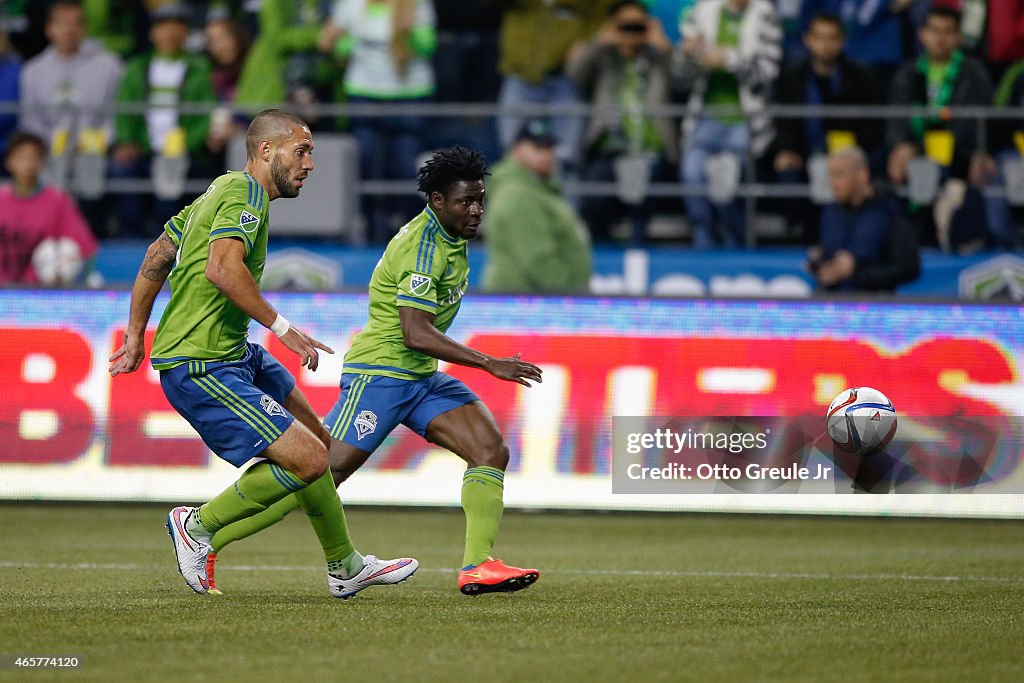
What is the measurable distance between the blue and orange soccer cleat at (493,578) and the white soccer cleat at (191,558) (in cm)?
112

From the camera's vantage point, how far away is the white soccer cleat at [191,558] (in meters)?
7.32

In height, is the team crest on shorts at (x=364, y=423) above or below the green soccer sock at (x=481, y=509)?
above

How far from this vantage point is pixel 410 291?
7.48m

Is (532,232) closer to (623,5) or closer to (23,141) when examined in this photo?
(623,5)

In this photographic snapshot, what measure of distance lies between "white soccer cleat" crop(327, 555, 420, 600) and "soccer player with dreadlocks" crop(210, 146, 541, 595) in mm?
291

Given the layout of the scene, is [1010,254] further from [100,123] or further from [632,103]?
[100,123]

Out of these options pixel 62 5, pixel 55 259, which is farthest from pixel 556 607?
pixel 62 5

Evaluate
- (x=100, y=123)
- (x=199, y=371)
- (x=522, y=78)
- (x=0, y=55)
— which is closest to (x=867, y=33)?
(x=522, y=78)

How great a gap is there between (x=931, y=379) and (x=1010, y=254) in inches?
110

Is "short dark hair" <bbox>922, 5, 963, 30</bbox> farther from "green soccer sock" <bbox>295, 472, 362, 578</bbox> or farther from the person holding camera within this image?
"green soccer sock" <bbox>295, 472, 362, 578</bbox>

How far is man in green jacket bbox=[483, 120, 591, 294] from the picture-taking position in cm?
1282

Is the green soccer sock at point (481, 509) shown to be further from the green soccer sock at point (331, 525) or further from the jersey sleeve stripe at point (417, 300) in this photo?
the jersey sleeve stripe at point (417, 300)

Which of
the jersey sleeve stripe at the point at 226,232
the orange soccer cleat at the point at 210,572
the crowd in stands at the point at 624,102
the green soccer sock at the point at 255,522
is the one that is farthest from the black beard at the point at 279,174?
the crowd in stands at the point at 624,102

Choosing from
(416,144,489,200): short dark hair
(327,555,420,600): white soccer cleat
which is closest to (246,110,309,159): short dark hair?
(416,144,489,200): short dark hair
